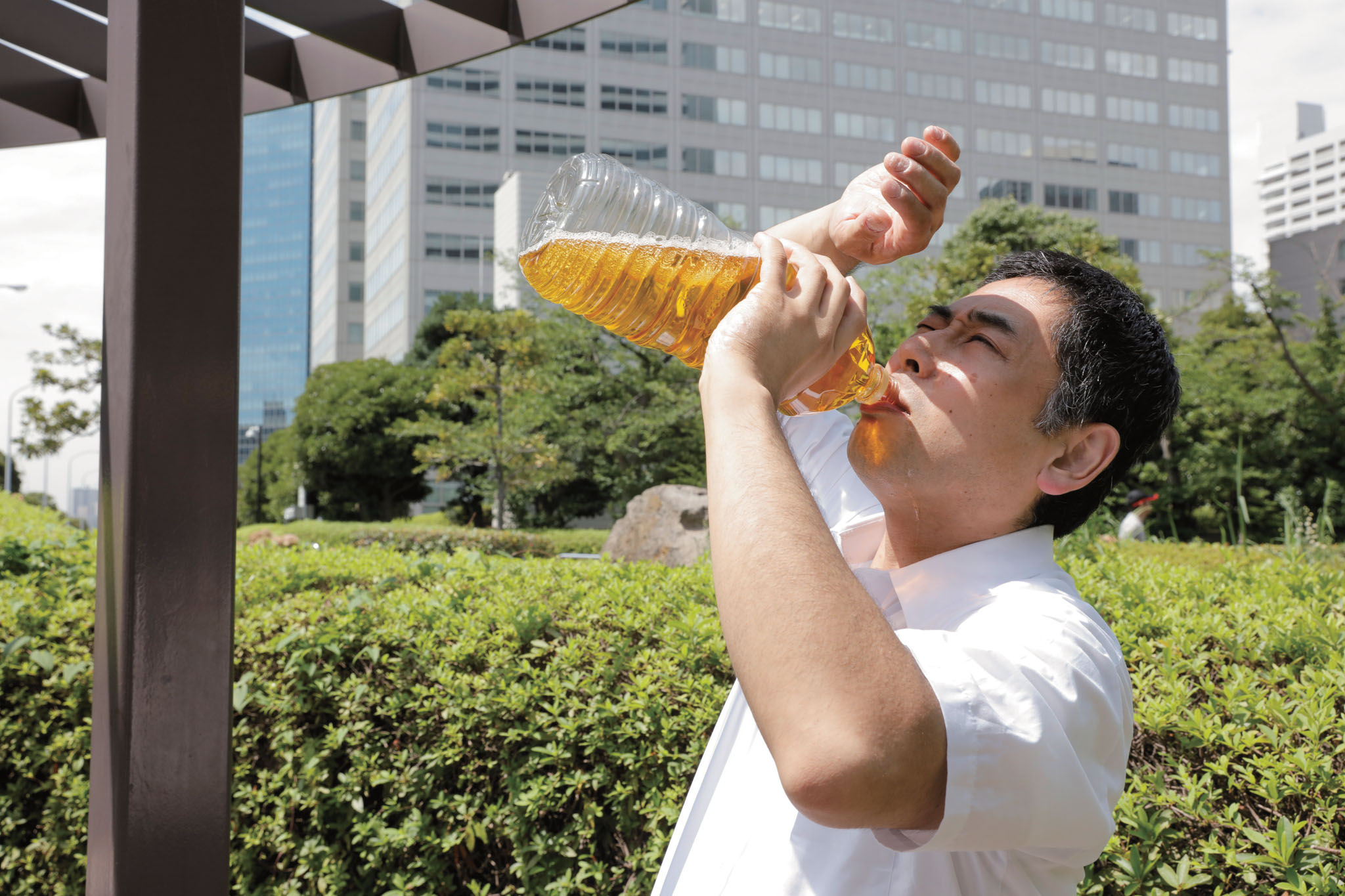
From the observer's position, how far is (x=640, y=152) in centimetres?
4922

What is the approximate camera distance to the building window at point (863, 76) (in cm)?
5275

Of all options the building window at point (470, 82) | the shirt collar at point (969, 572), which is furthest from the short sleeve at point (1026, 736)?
the building window at point (470, 82)

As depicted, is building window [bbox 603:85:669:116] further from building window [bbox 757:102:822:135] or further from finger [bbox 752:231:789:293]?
finger [bbox 752:231:789:293]

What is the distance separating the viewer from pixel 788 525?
977mm

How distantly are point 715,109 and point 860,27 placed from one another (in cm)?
1075

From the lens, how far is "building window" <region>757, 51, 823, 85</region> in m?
51.5

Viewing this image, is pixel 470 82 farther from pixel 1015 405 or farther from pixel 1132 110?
pixel 1015 405

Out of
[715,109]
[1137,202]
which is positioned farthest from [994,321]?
[1137,202]

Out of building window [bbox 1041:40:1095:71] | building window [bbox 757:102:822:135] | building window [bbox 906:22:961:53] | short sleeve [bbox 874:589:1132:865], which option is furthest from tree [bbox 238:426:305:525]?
building window [bbox 1041:40:1095:71]

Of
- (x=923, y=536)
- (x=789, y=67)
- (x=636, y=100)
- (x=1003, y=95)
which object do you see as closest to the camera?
(x=923, y=536)

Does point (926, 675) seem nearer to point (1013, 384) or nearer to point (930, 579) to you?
point (930, 579)

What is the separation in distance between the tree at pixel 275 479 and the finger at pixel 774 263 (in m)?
34.9

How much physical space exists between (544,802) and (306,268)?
126 metres

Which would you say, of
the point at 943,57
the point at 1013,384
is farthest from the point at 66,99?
the point at 943,57
